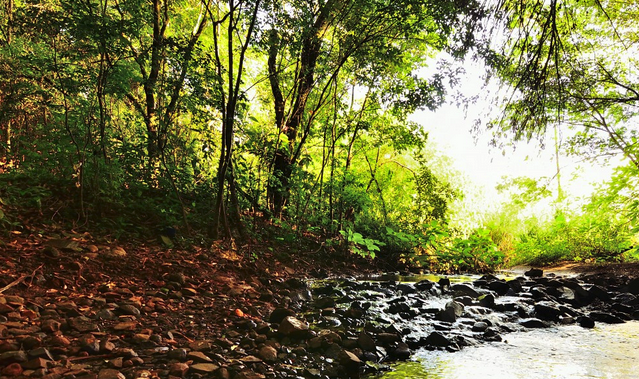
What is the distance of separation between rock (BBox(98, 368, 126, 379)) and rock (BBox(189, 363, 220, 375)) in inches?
15.4

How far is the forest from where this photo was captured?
4.08 meters

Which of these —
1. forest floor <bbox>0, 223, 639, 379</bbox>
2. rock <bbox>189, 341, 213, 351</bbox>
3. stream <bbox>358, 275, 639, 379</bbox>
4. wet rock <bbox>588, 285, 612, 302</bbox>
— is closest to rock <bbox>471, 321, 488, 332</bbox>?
stream <bbox>358, 275, 639, 379</bbox>

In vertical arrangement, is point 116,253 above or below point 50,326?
above

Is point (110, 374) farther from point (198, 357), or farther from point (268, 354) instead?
point (268, 354)

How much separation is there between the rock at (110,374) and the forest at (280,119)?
8.90 feet

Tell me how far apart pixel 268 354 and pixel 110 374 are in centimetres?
100

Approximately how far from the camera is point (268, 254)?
6.15 m

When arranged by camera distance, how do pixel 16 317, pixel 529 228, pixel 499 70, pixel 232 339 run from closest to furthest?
pixel 16 317 → pixel 232 339 → pixel 499 70 → pixel 529 228

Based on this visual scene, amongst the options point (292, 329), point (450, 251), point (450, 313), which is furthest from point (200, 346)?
point (450, 251)

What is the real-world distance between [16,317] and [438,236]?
9.44 meters

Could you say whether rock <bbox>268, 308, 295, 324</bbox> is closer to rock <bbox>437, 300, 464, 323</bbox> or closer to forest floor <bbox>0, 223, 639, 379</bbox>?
forest floor <bbox>0, 223, 639, 379</bbox>

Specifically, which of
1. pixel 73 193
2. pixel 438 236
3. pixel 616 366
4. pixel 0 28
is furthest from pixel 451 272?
pixel 0 28

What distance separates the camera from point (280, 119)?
8.40 m

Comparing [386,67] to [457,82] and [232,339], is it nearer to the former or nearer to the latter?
[457,82]
